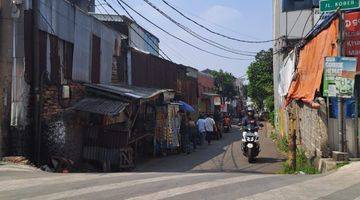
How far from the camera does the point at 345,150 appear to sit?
13086 mm

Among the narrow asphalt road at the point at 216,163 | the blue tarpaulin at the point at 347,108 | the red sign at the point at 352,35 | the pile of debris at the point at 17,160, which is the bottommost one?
the narrow asphalt road at the point at 216,163

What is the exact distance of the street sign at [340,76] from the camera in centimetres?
1269

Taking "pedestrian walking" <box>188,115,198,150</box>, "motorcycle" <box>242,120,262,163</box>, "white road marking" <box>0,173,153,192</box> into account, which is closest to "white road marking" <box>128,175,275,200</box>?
"white road marking" <box>0,173,153,192</box>

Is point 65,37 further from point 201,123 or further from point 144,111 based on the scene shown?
point 201,123

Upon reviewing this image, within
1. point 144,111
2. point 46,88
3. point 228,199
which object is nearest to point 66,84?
point 46,88

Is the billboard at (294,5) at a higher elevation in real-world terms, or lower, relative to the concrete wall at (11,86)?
higher

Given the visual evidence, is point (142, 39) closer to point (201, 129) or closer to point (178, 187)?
point (201, 129)

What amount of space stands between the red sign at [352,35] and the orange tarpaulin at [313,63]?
1.03ft

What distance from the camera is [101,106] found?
638 inches

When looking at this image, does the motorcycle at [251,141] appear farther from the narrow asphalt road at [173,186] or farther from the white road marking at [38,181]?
the white road marking at [38,181]

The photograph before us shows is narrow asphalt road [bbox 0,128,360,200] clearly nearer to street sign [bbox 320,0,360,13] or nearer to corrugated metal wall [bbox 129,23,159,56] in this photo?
street sign [bbox 320,0,360,13]

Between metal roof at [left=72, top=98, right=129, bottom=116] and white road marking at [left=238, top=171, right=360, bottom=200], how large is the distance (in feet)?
22.4

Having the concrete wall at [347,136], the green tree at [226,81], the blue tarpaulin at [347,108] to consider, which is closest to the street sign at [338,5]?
the blue tarpaulin at [347,108]

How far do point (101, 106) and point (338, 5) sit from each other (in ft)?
24.0
